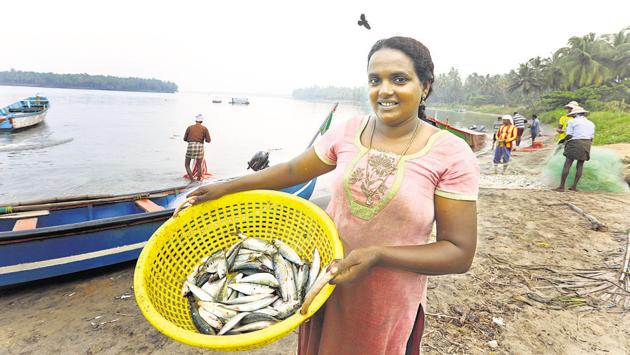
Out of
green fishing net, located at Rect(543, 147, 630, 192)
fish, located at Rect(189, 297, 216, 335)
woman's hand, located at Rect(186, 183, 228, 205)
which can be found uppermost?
woman's hand, located at Rect(186, 183, 228, 205)

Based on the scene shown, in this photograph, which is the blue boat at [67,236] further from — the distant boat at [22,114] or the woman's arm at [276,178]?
the distant boat at [22,114]

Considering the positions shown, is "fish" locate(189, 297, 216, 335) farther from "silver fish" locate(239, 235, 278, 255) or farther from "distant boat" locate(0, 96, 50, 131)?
"distant boat" locate(0, 96, 50, 131)

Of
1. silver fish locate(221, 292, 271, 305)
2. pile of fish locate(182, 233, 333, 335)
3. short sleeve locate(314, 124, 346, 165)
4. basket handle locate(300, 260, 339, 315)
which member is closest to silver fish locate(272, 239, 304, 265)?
pile of fish locate(182, 233, 333, 335)

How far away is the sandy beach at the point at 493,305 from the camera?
3.27 meters

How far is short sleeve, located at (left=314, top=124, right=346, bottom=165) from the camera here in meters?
1.66

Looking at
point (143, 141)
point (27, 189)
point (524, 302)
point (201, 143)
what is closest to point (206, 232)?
point (524, 302)

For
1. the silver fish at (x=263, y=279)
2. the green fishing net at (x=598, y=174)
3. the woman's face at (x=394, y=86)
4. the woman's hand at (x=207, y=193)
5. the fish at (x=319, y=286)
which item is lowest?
the green fishing net at (x=598, y=174)

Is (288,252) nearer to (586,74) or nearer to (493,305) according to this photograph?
(493,305)

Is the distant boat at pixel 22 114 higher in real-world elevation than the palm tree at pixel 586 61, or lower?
lower

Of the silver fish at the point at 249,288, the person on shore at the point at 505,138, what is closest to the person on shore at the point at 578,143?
the person on shore at the point at 505,138

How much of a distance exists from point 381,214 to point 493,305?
3271 mm

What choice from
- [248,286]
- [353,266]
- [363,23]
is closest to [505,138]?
[363,23]

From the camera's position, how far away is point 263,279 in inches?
73.5

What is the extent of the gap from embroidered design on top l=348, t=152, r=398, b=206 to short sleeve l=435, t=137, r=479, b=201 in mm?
207
